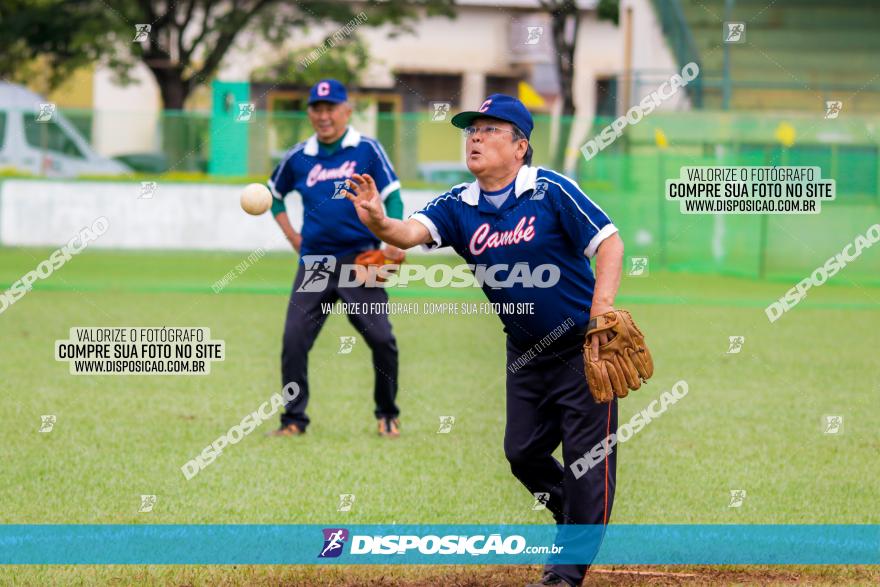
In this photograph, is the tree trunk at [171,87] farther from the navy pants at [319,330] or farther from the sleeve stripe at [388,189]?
the navy pants at [319,330]

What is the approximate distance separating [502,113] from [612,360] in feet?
3.68

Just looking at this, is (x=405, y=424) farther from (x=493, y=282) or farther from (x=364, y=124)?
(x=364, y=124)

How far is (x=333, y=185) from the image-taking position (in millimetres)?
9578

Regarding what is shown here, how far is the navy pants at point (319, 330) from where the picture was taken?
955 centimetres

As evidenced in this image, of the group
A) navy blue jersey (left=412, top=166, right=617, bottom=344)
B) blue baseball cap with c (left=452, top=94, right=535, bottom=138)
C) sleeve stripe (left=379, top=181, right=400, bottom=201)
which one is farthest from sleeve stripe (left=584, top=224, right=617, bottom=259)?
sleeve stripe (left=379, top=181, right=400, bottom=201)

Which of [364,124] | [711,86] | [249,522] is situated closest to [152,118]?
[364,124]

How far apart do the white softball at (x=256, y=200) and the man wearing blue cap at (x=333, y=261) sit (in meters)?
0.90

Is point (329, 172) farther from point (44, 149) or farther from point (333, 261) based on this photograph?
point (44, 149)

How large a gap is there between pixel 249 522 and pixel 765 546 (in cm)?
252

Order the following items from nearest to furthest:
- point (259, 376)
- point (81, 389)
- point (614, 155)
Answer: point (81, 389) → point (259, 376) → point (614, 155)

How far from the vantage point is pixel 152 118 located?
2334 centimetres

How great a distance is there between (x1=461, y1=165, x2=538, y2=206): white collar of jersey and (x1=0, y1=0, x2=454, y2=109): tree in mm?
23031

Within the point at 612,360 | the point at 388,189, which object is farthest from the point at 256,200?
the point at 612,360

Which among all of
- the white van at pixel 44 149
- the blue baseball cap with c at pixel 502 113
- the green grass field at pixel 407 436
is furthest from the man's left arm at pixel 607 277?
the white van at pixel 44 149
